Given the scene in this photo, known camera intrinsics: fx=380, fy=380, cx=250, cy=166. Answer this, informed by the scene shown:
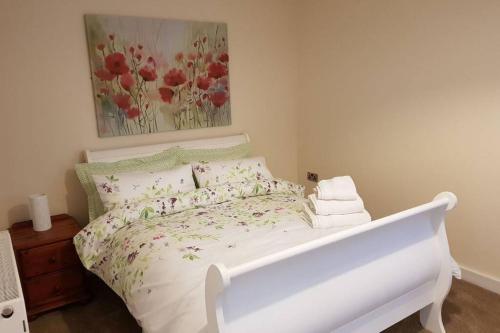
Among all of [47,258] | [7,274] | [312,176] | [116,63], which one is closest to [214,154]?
[116,63]

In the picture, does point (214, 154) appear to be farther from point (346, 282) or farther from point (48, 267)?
point (346, 282)

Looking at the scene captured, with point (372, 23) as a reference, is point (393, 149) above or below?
below

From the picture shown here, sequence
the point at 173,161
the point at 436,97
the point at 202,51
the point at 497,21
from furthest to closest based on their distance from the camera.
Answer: the point at 202,51 → the point at 173,161 → the point at 436,97 → the point at 497,21

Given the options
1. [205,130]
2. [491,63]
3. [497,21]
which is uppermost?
[497,21]

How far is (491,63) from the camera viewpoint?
7.49ft

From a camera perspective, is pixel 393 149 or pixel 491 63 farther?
pixel 393 149

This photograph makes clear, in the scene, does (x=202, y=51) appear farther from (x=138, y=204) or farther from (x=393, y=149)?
(x=393, y=149)

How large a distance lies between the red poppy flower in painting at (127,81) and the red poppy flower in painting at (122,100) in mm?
61

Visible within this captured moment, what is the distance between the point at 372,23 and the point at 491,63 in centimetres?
96

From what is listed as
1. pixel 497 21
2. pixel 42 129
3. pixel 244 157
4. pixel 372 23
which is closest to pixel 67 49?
pixel 42 129

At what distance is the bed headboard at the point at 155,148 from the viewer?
2.74 meters

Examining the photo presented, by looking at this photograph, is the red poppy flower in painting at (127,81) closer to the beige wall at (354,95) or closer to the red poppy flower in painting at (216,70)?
the beige wall at (354,95)

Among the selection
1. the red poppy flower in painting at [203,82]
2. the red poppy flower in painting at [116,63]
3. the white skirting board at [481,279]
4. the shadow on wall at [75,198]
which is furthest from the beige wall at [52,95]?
the white skirting board at [481,279]

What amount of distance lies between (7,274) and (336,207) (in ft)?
5.39
